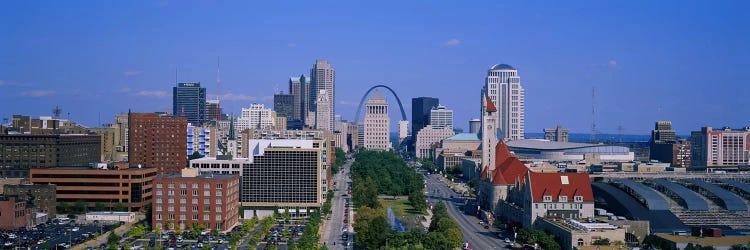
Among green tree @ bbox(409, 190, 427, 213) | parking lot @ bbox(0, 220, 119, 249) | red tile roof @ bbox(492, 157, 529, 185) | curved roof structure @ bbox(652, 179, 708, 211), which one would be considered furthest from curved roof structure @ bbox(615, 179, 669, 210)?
parking lot @ bbox(0, 220, 119, 249)

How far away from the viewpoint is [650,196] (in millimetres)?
83625

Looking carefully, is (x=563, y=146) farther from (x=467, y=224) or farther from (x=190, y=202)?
(x=190, y=202)

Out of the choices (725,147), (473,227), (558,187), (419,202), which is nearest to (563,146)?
(725,147)

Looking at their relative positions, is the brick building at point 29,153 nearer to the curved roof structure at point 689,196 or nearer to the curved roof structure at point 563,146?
the curved roof structure at point 689,196

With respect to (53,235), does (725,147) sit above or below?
above

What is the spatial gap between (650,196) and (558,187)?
9.34 m

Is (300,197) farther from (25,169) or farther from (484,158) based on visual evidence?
(25,169)

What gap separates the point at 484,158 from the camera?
374 ft

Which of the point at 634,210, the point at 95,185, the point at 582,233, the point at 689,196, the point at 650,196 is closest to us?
the point at 582,233

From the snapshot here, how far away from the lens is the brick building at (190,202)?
84.0 m

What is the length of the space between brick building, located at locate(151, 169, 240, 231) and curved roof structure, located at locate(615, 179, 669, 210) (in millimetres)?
41537

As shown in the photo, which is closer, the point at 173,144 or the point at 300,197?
the point at 300,197

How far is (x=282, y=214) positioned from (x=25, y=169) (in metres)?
41.8

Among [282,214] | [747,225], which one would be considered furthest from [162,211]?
[747,225]
